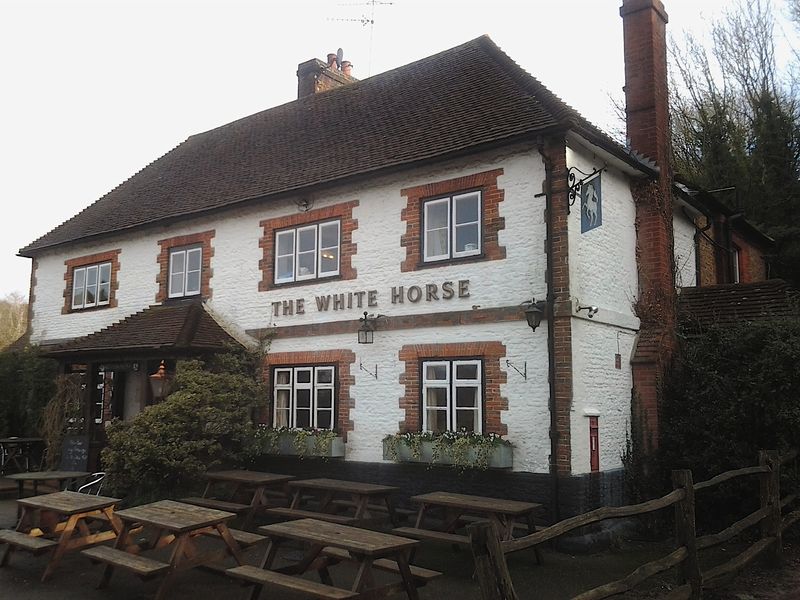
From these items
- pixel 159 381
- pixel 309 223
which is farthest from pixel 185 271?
pixel 309 223

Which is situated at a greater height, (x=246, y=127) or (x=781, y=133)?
(x=781, y=133)

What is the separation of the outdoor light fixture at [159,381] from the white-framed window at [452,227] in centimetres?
551

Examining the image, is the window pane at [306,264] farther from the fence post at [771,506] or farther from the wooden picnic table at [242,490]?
the fence post at [771,506]

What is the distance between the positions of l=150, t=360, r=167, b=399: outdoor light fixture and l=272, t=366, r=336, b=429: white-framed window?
2039mm

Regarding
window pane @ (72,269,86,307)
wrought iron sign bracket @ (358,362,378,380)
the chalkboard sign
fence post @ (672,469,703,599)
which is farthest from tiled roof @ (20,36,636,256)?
fence post @ (672,469,703,599)

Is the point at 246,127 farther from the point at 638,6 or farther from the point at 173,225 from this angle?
the point at 638,6

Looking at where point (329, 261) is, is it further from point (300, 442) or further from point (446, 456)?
point (446, 456)

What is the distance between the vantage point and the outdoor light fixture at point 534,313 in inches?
376

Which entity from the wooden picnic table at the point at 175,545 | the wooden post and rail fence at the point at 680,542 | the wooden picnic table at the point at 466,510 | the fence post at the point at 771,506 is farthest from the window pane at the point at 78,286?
the fence post at the point at 771,506

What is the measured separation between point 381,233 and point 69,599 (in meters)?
6.93

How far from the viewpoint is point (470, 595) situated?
7.02m

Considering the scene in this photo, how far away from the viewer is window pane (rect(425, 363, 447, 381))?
10.6m

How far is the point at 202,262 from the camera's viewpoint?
14.3m

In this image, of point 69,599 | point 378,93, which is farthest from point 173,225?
point 69,599
